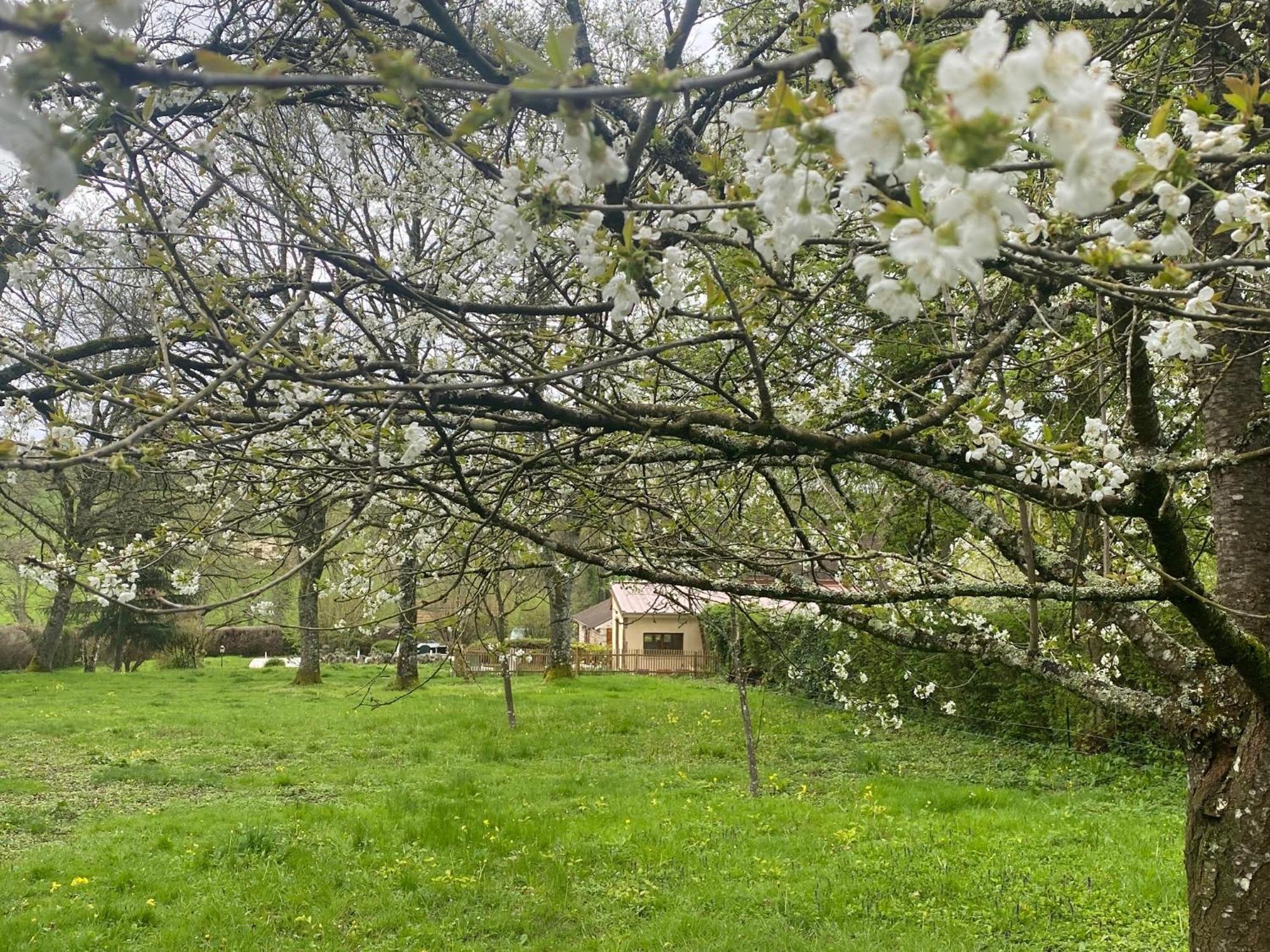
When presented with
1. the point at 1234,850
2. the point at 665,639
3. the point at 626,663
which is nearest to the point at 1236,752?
the point at 1234,850

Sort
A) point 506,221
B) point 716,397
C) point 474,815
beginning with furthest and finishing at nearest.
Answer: point 474,815 → point 716,397 → point 506,221

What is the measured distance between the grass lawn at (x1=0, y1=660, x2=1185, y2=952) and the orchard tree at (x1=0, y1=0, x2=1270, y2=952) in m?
1.81

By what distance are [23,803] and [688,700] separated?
9.33 m

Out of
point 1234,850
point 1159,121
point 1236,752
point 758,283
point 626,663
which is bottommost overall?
point 626,663

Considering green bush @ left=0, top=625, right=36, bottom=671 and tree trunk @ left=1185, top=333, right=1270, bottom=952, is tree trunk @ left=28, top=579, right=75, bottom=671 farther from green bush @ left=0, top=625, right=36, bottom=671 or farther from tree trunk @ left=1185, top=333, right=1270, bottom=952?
tree trunk @ left=1185, top=333, right=1270, bottom=952

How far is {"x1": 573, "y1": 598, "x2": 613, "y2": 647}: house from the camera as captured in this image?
3516 cm

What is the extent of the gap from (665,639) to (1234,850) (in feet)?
88.1

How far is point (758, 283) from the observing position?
1720mm

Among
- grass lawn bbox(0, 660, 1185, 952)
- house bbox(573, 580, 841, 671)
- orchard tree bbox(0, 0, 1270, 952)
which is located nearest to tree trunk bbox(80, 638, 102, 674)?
grass lawn bbox(0, 660, 1185, 952)

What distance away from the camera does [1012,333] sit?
7.66ft

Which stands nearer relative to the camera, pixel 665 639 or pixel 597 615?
pixel 665 639

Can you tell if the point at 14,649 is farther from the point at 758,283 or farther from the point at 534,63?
the point at 534,63

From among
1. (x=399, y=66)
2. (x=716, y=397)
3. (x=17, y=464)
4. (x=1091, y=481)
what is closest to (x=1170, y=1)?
(x=1091, y=481)

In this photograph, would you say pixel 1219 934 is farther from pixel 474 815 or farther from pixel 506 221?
pixel 474 815
